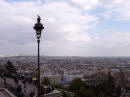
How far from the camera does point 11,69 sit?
26.4 meters

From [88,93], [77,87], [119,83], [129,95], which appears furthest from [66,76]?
[88,93]

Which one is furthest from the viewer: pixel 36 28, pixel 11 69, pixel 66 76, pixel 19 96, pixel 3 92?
pixel 66 76

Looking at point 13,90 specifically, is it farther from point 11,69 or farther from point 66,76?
point 66,76

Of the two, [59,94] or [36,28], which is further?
[59,94]

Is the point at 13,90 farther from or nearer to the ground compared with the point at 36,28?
nearer to the ground

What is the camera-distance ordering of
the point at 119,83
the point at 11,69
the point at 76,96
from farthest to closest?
1. the point at 119,83
2. the point at 11,69
3. the point at 76,96

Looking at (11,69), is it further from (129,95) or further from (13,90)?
(129,95)

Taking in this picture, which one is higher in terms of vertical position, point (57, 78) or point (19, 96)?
point (19, 96)

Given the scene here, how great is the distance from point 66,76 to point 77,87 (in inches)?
1730

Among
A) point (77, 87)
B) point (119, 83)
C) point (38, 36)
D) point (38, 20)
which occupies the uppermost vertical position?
point (38, 20)

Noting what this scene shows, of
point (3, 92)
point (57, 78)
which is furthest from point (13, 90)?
point (57, 78)

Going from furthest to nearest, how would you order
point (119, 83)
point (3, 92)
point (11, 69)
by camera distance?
point (119, 83), point (11, 69), point (3, 92)

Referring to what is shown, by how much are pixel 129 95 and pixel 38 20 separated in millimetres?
27799

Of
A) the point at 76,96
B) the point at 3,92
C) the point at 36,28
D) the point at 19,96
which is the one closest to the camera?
the point at 36,28
